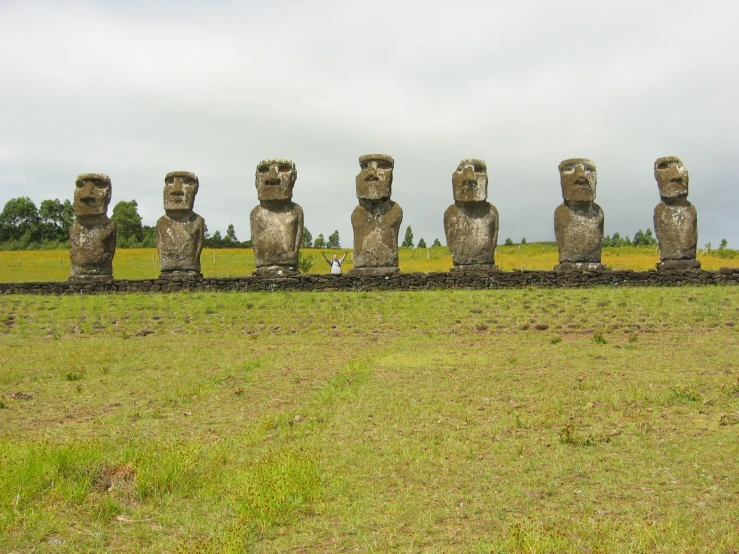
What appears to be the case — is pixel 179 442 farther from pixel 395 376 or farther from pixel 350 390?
pixel 395 376

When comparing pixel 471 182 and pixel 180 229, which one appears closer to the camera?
pixel 471 182

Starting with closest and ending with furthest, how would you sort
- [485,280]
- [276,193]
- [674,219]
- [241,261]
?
[485,280]
[276,193]
[674,219]
[241,261]

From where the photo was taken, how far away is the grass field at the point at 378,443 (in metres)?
4.70

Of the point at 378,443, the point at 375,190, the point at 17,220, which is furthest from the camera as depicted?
the point at 17,220

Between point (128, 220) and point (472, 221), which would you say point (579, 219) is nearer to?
point (472, 221)

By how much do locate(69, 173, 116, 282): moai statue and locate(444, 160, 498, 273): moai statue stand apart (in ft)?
31.6

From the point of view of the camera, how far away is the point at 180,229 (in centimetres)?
2073

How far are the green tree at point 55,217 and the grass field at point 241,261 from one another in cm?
2243

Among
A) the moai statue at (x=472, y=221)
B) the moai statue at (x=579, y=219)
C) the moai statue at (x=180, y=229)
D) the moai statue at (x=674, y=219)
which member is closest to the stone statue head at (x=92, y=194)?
the moai statue at (x=180, y=229)

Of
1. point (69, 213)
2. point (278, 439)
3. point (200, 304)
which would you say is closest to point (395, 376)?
point (278, 439)

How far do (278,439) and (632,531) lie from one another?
3.37 metres

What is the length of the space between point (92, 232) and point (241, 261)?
20794mm

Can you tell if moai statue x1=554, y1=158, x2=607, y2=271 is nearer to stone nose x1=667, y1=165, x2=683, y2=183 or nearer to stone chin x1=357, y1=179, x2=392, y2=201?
stone nose x1=667, y1=165, x2=683, y2=183

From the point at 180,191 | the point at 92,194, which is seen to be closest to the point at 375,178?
the point at 180,191
